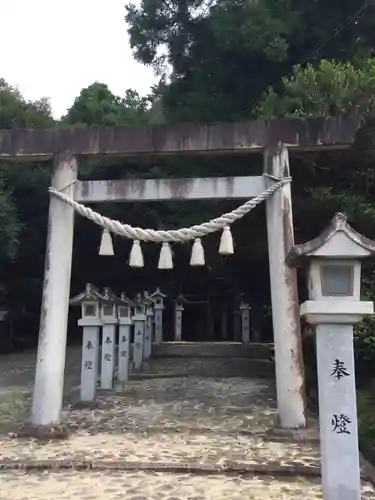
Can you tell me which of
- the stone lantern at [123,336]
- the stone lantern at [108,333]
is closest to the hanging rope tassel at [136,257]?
the stone lantern at [108,333]

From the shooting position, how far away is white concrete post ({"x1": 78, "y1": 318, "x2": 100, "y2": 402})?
37.4 ft

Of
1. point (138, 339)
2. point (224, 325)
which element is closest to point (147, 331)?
point (138, 339)

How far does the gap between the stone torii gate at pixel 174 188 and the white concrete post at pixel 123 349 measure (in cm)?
502

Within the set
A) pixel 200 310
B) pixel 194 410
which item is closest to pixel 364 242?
pixel 194 410

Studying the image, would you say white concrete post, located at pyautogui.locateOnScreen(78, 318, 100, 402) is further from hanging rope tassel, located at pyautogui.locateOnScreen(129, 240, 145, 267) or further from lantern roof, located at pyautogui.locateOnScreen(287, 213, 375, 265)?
lantern roof, located at pyautogui.locateOnScreen(287, 213, 375, 265)

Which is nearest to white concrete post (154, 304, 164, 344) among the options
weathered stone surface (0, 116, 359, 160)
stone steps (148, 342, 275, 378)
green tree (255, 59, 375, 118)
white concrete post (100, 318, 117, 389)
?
stone steps (148, 342, 275, 378)

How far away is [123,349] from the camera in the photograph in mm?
14031

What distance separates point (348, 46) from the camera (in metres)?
14.4

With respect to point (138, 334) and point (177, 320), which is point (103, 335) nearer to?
point (138, 334)

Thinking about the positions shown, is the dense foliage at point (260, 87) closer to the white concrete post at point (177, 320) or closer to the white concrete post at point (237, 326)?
the white concrete post at point (177, 320)

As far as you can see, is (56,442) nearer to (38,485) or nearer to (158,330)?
(38,485)

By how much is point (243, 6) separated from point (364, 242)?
9664 mm

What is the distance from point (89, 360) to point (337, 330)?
760 cm

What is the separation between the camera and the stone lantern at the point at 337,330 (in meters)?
4.62
